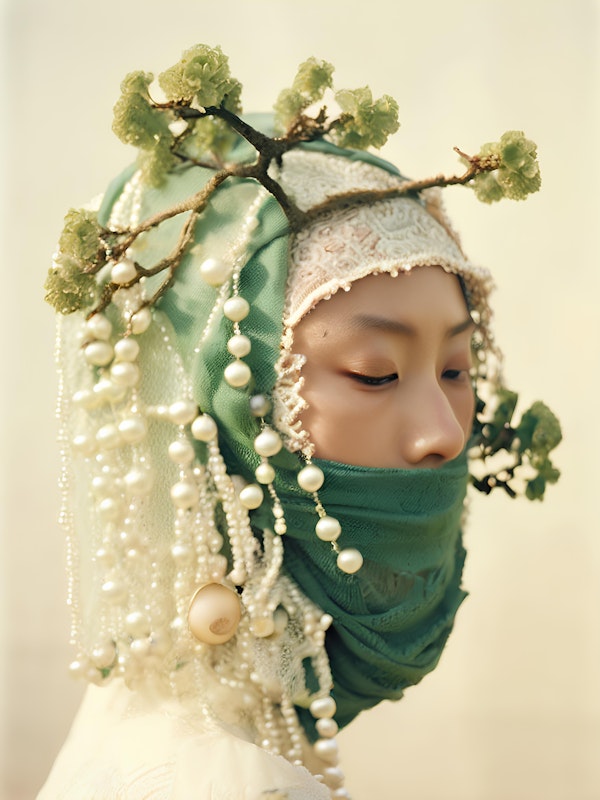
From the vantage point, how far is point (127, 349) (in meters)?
1.12

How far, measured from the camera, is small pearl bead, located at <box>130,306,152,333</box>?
1131mm

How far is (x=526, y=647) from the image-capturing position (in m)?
2.05

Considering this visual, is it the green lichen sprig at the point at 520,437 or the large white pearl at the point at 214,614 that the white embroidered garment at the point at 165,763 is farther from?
the green lichen sprig at the point at 520,437

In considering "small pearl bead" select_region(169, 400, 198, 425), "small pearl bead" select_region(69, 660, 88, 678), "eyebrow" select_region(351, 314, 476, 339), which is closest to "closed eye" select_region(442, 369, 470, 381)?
"eyebrow" select_region(351, 314, 476, 339)

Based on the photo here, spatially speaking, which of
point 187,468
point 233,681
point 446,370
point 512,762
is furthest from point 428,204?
point 512,762

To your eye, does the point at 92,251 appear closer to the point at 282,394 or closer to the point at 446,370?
the point at 282,394

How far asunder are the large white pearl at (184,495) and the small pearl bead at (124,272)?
10.3 inches

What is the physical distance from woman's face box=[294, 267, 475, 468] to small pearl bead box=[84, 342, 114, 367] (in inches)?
9.5

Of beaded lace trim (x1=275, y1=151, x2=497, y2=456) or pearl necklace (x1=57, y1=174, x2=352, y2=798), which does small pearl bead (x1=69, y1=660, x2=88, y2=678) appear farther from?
beaded lace trim (x1=275, y1=151, x2=497, y2=456)

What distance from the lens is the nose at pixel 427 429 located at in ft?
3.65

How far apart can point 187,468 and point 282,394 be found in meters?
0.15

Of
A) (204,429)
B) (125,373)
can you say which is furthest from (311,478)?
(125,373)

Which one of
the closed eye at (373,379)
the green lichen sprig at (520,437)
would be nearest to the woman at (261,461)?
the closed eye at (373,379)

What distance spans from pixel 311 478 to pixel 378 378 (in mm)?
148
